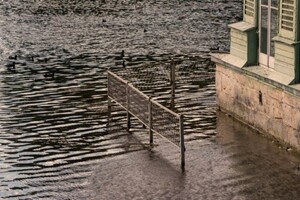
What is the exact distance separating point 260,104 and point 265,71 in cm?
90

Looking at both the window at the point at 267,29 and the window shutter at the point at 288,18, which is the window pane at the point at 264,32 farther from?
the window shutter at the point at 288,18

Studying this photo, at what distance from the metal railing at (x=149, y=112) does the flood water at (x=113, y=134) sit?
1.64 feet

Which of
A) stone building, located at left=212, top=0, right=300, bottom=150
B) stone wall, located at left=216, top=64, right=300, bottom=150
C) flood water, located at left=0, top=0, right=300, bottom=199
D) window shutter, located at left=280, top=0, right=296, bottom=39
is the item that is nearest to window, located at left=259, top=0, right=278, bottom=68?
stone building, located at left=212, top=0, right=300, bottom=150

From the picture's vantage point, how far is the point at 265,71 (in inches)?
845

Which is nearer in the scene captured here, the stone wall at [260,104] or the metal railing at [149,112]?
the metal railing at [149,112]

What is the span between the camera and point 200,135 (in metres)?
22.2

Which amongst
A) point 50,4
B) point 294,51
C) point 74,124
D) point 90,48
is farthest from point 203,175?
point 50,4

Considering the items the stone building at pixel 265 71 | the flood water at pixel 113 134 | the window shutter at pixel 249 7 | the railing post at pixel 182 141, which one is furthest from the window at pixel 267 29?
the railing post at pixel 182 141

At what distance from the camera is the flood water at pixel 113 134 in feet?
58.2

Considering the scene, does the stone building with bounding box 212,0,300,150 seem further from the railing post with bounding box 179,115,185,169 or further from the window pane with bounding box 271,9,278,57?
the railing post with bounding box 179,115,185,169

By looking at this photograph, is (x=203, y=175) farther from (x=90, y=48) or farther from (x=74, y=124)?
(x=90, y=48)

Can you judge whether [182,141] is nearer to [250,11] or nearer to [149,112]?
[149,112]

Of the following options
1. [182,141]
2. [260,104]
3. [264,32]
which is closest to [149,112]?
[182,141]

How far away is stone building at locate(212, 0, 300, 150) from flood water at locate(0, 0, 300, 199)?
21.3 inches
